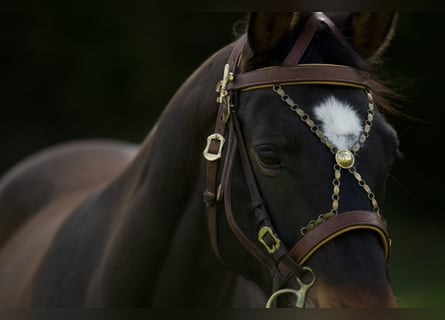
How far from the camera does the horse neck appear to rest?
2422 millimetres

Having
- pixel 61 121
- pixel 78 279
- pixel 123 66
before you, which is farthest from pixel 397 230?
pixel 78 279

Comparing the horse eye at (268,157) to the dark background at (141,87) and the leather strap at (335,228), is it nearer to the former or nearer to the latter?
the leather strap at (335,228)

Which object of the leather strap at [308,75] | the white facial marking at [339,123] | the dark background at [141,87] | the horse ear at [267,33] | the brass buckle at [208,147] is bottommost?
the dark background at [141,87]

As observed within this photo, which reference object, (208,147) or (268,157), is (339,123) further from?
(208,147)

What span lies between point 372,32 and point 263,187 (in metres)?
0.68

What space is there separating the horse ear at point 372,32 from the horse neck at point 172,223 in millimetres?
472

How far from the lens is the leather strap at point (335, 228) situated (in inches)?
75.5

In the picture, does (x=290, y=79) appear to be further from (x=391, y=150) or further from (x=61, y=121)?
(x=61, y=121)

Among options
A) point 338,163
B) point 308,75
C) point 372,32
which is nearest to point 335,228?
point 338,163

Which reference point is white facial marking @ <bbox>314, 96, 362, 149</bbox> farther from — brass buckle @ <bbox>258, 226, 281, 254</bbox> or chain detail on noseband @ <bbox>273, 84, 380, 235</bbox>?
brass buckle @ <bbox>258, 226, 281, 254</bbox>

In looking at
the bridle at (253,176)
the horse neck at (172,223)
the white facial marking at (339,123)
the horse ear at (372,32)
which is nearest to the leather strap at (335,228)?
the bridle at (253,176)

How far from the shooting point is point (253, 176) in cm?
211

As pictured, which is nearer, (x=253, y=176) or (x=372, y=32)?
(x=253, y=176)

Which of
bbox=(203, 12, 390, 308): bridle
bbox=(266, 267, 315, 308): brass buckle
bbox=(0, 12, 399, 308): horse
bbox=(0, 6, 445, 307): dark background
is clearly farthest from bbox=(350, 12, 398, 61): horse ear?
bbox=(0, 6, 445, 307): dark background
